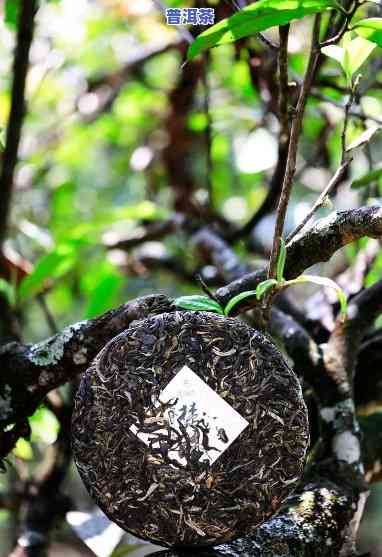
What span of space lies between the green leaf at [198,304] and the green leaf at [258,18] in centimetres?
18

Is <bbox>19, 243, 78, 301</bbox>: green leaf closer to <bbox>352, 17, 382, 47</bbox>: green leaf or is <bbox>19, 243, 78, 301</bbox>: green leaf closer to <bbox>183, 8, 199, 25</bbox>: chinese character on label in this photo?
<bbox>183, 8, 199, 25</bbox>: chinese character on label

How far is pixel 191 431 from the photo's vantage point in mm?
546

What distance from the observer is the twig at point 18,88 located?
30.6 inches

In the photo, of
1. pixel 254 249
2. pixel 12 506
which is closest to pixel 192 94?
pixel 254 249

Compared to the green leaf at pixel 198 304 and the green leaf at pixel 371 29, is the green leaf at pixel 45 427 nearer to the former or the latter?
the green leaf at pixel 198 304

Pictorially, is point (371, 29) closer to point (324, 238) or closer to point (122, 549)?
point (324, 238)

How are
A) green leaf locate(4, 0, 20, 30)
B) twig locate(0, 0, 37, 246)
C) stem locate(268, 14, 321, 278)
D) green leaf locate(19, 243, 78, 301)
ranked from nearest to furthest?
stem locate(268, 14, 321, 278) < twig locate(0, 0, 37, 246) < green leaf locate(4, 0, 20, 30) < green leaf locate(19, 243, 78, 301)

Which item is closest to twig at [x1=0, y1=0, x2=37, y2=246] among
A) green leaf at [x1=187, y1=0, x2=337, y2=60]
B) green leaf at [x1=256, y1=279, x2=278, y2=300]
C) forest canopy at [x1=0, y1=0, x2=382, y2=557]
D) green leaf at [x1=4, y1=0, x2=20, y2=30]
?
forest canopy at [x1=0, y1=0, x2=382, y2=557]

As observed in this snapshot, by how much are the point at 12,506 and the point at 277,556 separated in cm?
70

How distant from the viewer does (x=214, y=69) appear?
1.75 metres

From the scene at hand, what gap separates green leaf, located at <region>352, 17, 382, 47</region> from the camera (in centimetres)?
58

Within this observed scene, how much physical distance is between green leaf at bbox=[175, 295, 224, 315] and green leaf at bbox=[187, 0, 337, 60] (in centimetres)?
18

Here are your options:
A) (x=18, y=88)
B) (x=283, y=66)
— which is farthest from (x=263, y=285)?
A: (x=18, y=88)

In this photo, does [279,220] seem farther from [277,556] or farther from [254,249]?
[254,249]
